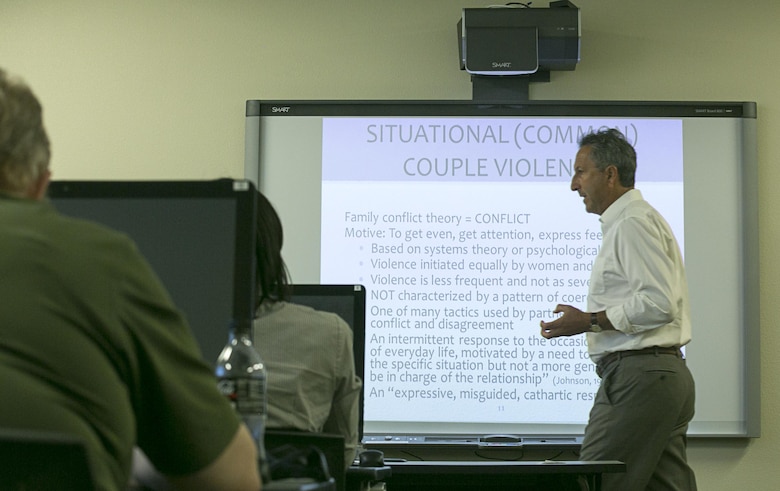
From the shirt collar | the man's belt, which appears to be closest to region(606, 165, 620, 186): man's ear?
the shirt collar

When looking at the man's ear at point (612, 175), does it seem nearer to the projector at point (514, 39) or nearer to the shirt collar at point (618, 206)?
the shirt collar at point (618, 206)

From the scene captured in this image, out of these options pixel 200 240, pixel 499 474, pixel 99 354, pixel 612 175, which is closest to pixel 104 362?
pixel 99 354

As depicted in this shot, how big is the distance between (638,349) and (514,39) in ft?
5.20

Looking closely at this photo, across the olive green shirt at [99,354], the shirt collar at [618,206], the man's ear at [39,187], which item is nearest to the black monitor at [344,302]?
the shirt collar at [618,206]

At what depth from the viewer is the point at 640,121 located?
4.40 m

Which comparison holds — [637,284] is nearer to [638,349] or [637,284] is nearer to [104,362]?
[638,349]

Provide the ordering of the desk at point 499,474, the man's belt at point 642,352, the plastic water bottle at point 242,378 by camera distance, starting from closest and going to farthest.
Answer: the plastic water bottle at point 242,378 < the desk at point 499,474 < the man's belt at point 642,352

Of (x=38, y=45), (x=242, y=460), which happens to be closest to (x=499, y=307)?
(x=38, y=45)

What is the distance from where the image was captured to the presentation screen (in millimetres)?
4258

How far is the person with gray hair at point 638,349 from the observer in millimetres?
3262

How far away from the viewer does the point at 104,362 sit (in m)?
1.06

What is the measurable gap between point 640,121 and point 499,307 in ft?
3.38

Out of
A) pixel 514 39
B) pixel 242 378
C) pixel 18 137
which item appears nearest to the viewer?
pixel 18 137

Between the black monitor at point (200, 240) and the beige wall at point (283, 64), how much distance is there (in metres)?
2.92
